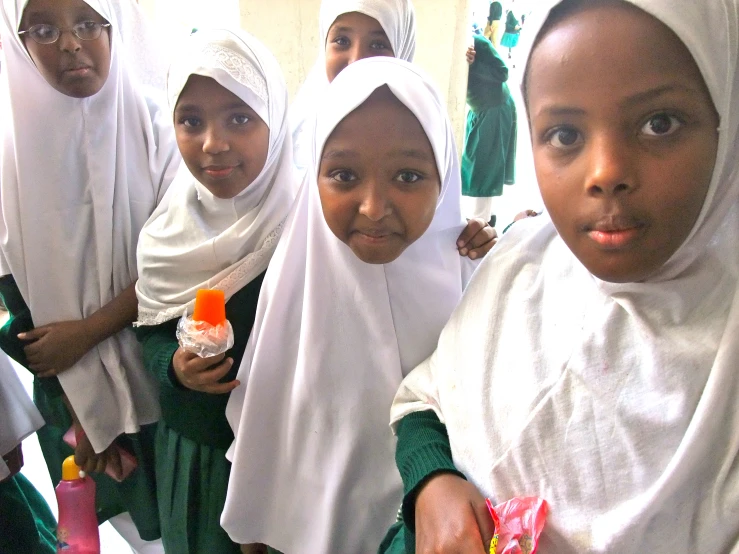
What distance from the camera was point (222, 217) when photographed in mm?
1029

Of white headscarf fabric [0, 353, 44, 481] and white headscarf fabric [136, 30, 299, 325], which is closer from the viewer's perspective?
white headscarf fabric [136, 30, 299, 325]

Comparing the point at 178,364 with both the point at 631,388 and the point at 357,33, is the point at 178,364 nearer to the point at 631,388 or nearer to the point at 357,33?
the point at 631,388

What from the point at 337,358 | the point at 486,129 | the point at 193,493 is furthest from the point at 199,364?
the point at 486,129

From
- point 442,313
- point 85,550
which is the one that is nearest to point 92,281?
point 85,550

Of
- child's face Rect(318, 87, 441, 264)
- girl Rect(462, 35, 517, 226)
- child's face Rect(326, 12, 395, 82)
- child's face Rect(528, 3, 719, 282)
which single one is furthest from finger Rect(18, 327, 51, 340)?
girl Rect(462, 35, 517, 226)

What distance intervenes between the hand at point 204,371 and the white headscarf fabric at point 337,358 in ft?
0.15

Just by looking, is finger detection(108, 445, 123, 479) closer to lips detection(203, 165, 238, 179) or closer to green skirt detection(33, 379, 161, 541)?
green skirt detection(33, 379, 161, 541)

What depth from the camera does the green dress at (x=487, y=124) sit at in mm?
2592

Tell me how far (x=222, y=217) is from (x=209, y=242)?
0.24 feet

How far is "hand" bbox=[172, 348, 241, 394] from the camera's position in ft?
2.84

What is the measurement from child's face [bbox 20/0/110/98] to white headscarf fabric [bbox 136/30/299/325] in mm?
172

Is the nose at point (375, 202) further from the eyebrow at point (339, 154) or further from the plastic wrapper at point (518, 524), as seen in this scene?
the plastic wrapper at point (518, 524)

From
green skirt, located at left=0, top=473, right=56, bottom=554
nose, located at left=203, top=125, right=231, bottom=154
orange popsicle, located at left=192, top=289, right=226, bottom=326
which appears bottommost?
green skirt, located at left=0, top=473, right=56, bottom=554

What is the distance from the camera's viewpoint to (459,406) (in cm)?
67
